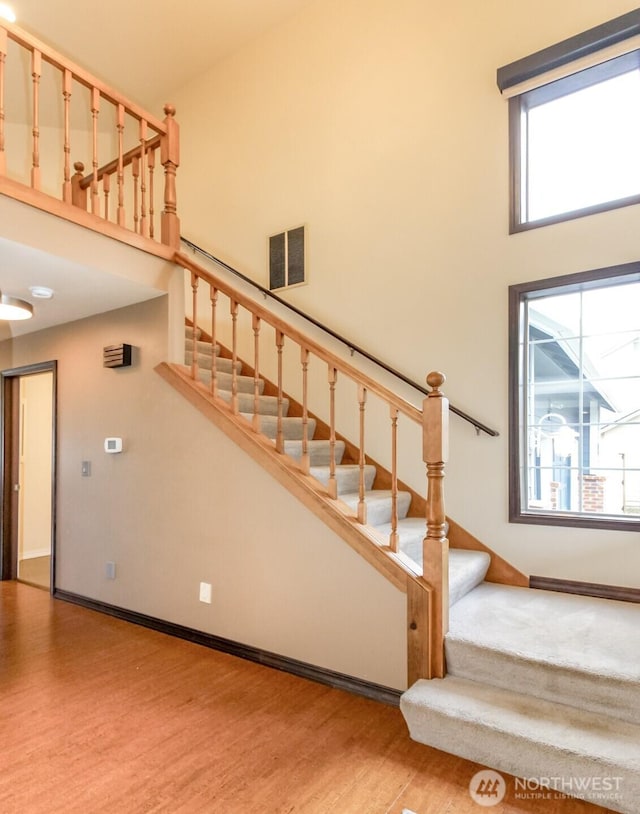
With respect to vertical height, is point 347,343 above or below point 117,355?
above

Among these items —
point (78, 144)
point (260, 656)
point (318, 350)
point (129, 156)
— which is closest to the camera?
point (318, 350)

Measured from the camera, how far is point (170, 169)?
3.48 meters

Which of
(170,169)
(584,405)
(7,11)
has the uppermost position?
(7,11)

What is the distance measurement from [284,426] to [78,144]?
15.5 ft

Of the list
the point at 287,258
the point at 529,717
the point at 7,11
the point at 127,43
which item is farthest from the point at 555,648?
the point at 7,11

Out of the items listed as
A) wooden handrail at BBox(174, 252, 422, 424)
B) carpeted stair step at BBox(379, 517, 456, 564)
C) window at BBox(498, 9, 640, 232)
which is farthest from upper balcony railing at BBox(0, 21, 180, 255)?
carpeted stair step at BBox(379, 517, 456, 564)

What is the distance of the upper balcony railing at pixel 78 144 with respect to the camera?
2717mm

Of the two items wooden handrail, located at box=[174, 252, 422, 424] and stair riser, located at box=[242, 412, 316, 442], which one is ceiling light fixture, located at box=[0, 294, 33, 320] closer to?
wooden handrail, located at box=[174, 252, 422, 424]

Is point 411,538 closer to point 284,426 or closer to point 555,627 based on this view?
point 555,627

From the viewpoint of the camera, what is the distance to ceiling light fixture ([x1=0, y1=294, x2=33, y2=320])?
316cm

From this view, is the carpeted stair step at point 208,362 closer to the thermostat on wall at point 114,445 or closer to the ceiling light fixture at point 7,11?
the thermostat on wall at point 114,445

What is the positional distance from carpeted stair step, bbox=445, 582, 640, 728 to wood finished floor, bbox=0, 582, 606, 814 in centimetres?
40

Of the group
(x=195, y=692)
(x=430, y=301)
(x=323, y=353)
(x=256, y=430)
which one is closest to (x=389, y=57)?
(x=430, y=301)

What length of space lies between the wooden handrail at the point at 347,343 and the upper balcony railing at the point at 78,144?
A: 66 centimetres
